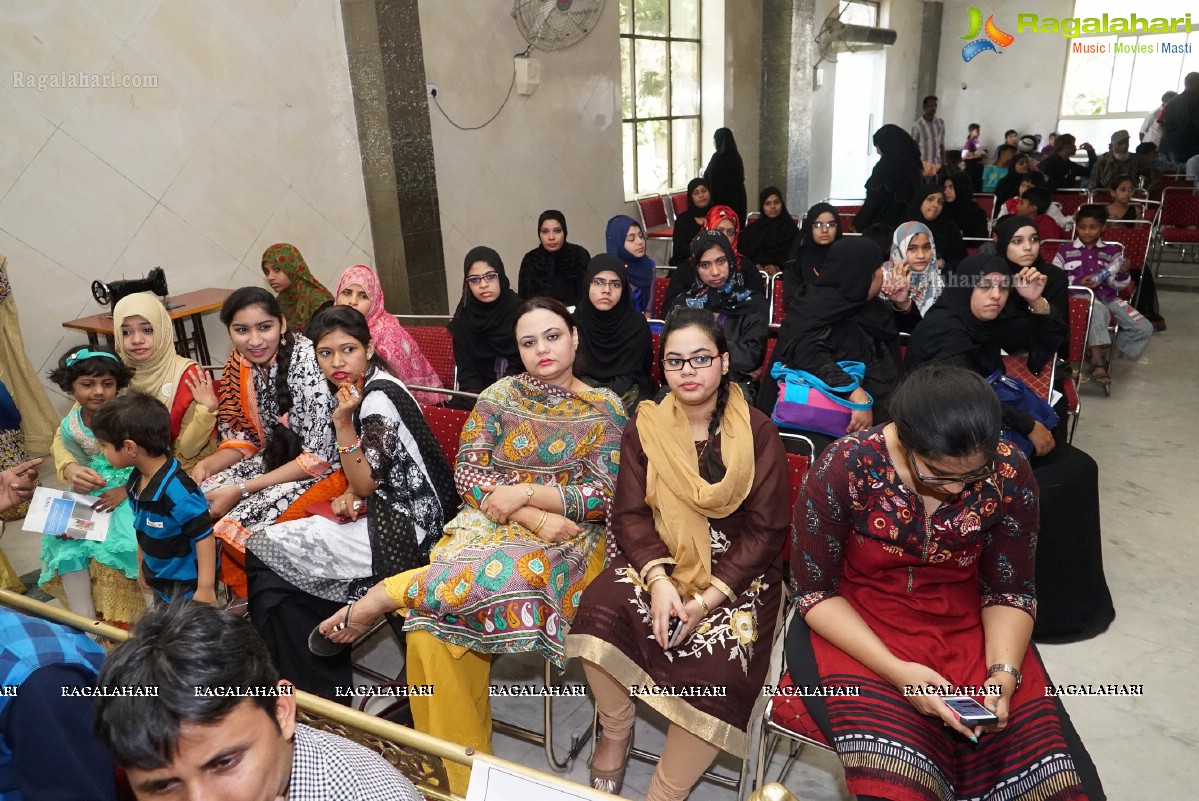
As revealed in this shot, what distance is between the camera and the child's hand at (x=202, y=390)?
8.98ft

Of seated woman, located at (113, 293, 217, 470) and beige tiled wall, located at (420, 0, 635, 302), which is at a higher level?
beige tiled wall, located at (420, 0, 635, 302)

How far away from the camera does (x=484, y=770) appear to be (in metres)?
1.03

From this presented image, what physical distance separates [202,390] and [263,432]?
0.28m

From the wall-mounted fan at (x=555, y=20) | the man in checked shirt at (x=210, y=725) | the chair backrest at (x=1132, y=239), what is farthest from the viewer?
the wall-mounted fan at (x=555, y=20)

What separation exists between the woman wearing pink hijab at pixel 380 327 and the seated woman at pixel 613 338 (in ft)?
2.31

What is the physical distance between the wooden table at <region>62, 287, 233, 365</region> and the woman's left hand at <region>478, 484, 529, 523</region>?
2650mm

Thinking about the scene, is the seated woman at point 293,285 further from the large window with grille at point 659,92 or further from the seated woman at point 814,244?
the large window with grille at point 659,92

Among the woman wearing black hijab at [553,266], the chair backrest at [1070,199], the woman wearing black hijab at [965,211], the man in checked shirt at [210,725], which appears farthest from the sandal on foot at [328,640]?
the chair backrest at [1070,199]

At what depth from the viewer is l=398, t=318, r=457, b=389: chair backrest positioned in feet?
11.5

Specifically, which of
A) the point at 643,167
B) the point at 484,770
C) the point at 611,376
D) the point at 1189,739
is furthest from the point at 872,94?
the point at 484,770

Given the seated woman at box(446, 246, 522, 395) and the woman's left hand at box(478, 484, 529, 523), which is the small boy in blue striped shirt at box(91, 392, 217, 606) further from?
the seated woman at box(446, 246, 522, 395)

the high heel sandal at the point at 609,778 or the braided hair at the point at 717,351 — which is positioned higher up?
the braided hair at the point at 717,351

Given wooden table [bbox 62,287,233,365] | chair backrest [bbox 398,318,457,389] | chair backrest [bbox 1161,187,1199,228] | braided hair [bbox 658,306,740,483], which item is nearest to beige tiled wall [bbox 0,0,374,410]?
wooden table [bbox 62,287,233,365]

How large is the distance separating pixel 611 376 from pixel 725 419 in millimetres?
1290
